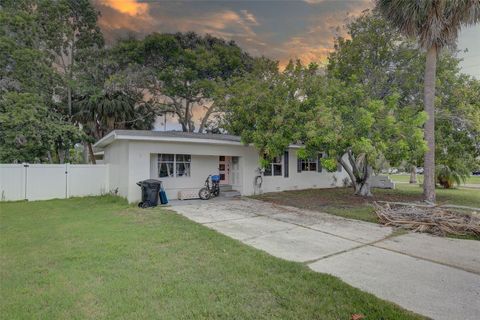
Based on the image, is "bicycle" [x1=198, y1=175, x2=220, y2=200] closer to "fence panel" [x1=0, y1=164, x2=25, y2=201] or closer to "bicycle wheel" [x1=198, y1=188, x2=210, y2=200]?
"bicycle wheel" [x1=198, y1=188, x2=210, y2=200]

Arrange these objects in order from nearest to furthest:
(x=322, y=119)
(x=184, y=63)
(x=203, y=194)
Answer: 1. (x=322, y=119)
2. (x=203, y=194)
3. (x=184, y=63)

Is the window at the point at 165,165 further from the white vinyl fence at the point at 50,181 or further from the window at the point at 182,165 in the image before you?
the white vinyl fence at the point at 50,181

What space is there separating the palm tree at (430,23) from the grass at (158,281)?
8702 mm

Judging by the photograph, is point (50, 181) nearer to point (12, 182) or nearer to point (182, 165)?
point (12, 182)

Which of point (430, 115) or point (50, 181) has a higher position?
point (430, 115)

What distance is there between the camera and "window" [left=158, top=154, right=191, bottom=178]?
12055mm

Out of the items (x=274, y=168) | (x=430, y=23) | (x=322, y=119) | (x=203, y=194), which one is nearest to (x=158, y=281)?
(x=322, y=119)

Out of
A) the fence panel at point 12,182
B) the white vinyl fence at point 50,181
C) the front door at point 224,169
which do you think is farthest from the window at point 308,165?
the fence panel at point 12,182

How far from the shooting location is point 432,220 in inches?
274

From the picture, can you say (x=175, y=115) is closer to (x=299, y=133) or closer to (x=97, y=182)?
(x=97, y=182)

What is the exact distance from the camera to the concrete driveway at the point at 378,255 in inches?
133

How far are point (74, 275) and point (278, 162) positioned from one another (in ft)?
41.7

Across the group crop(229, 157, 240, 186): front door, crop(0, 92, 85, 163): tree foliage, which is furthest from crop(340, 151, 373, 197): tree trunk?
crop(0, 92, 85, 163): tree foliage

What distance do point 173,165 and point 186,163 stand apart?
685 millimetres
